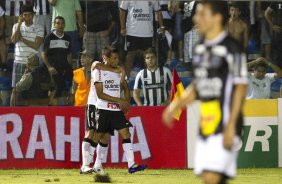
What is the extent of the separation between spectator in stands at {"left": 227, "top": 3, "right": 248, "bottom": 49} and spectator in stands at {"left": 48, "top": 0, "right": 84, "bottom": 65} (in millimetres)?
3003

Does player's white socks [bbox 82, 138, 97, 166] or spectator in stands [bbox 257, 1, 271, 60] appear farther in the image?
spectator in stands [bbox 257, 1, 271, 60]

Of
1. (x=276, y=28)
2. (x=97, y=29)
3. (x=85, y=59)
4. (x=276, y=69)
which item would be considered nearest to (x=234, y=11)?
(x=276, y=28)

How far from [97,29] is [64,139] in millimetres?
2292

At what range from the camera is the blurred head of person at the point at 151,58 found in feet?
62.0

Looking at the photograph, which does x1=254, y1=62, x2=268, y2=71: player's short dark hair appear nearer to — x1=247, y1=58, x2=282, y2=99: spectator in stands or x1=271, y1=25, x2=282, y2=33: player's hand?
x1=247, y1=58, x2=282, y2=99: spectator in stands

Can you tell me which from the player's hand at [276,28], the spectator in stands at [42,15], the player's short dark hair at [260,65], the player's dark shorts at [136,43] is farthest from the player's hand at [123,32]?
the player's hand at [276,28]

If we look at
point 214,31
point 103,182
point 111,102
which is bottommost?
point 103,182

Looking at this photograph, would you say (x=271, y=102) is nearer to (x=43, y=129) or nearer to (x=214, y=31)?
(x=43, y=129)

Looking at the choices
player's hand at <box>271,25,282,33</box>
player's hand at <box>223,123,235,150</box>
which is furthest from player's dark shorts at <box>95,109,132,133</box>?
player's hand at <box>223,123,235,150</box>

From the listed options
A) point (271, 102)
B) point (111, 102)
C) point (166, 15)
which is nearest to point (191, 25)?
point (166, 15)

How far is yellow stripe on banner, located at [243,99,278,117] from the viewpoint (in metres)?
18.8

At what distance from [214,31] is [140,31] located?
10.7 m

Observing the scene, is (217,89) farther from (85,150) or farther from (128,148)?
(85,150)

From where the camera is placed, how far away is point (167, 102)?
756 inches
